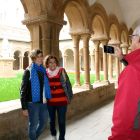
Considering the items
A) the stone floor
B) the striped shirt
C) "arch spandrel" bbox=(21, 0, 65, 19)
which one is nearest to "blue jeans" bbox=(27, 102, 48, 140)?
the striped shirt

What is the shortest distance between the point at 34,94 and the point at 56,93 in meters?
0.40

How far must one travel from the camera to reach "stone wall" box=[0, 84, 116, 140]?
247 cm

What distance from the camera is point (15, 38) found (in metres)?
19.3

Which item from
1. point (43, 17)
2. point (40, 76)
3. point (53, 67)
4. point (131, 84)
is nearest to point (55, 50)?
point (43, 17)

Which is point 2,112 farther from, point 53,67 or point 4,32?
point 4,32

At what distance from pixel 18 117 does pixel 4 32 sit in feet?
57.9

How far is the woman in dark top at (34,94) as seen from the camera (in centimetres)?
197

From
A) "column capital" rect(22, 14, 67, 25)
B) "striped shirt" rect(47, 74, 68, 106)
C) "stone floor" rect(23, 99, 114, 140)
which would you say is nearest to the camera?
"striped shirt" rect(47, 74, 68, 106)

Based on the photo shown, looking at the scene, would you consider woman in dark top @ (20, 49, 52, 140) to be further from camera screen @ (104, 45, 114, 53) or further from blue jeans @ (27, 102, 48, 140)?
camera screen @ (104, 45, 114, 53)

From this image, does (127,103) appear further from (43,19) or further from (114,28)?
(114,28)

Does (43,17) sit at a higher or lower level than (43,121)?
higher

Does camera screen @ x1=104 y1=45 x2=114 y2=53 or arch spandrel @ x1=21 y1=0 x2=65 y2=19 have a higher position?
arch spandrel @ x1=21 y1=0 x2=65 y2=19

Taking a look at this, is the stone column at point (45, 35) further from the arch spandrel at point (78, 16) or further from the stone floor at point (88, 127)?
the arch spandrel at point (78, 16)

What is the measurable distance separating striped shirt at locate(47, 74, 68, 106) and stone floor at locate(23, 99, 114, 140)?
0.85m
